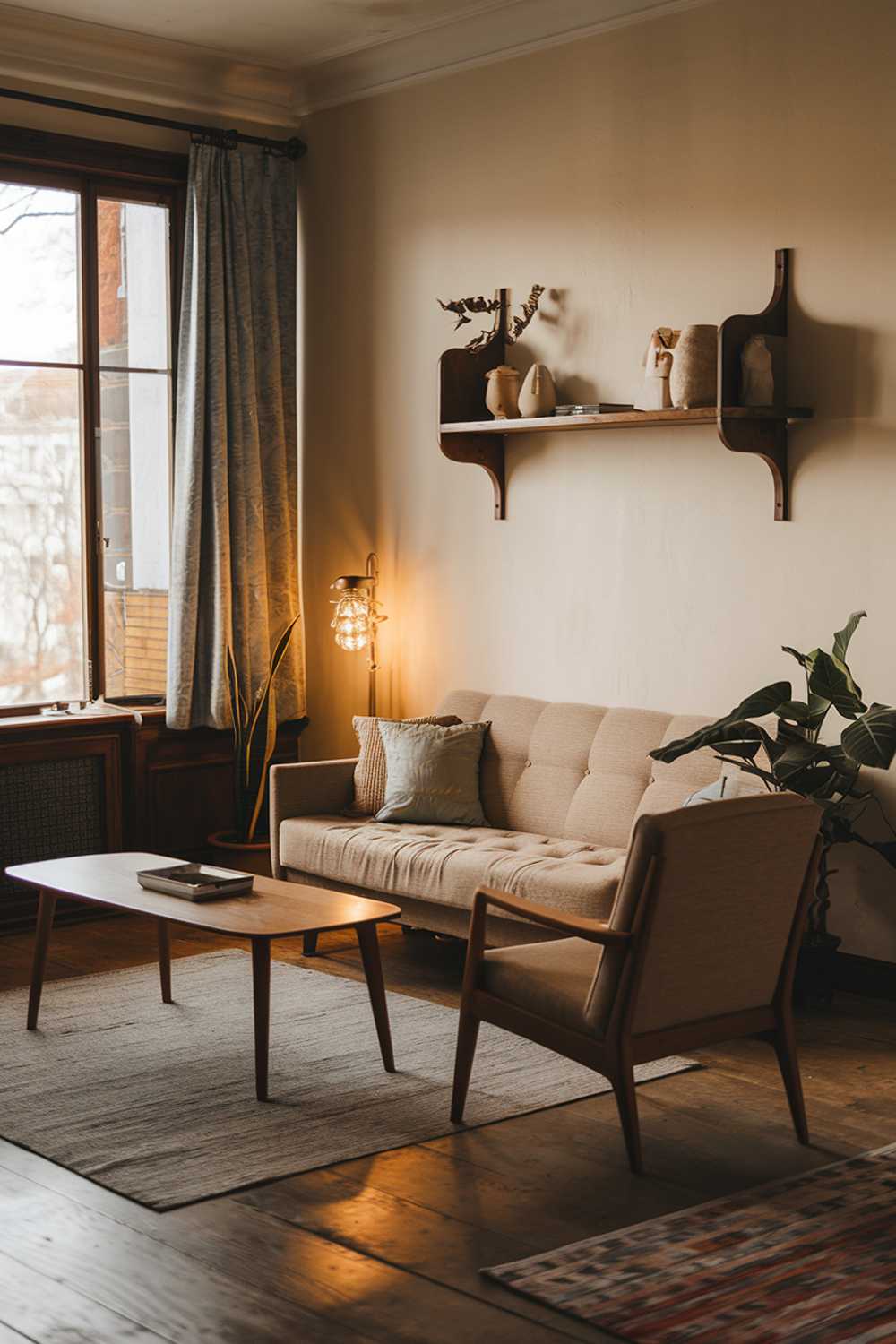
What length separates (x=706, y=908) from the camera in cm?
336

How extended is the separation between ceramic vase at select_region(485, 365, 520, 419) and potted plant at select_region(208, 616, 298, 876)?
1.35 metres

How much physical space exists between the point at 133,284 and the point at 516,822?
2625mm

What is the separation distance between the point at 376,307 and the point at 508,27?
3.90ft

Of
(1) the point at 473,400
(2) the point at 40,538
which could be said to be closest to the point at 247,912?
(1) the point at 473,400

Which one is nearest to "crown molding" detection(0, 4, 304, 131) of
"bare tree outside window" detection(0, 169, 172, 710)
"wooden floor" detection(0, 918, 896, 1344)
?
"bare tree outside window" detection(0, 169, 172, 710)

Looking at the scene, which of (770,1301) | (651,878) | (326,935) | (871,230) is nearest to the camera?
(770,1301)

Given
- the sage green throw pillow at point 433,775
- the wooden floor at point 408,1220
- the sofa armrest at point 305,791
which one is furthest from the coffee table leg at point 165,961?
the wooden floor at point 408,1220

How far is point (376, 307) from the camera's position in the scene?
629 cm

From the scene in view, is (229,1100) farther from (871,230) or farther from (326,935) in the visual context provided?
(871,230)

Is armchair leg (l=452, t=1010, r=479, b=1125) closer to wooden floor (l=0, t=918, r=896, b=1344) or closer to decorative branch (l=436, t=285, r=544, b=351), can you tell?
wooden floor (l=0, t=918, r=896, b=1344)

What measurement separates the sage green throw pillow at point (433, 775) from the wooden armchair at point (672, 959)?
5.53ft

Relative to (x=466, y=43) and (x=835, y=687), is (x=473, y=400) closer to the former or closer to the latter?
(x=466, y=43)

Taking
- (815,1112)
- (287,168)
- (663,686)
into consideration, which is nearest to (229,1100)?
(815,1112)

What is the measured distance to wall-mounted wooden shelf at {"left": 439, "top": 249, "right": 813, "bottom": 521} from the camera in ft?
15.4
